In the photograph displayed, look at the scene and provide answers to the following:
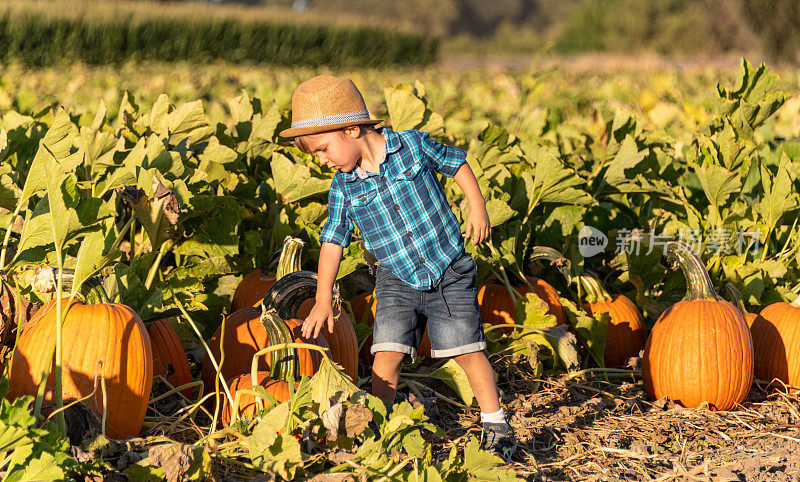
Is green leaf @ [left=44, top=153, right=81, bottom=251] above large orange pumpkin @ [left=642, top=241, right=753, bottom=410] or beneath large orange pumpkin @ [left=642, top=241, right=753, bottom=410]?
above

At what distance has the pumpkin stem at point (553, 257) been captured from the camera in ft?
10.2

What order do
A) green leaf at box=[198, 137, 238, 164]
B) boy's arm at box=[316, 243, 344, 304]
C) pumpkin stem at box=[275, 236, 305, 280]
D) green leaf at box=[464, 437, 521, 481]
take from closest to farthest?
green leaf at box=[464, 437, 521, 481], boy's arm at box=[316, 243, 344, 304], pumpkin stem at box=[275, 236, 305, 280], green leaf at box=[198, 137, 238, 164]

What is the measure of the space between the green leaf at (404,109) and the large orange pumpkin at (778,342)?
155 centimetres

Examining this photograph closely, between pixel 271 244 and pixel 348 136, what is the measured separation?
92 cm

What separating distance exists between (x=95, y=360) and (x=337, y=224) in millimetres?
793

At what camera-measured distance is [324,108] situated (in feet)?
7.43

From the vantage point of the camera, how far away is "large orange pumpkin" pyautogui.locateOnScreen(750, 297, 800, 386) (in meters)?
2.91

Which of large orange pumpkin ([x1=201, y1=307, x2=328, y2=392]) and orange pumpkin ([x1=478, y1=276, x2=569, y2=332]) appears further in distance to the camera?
orange pumpkin ([x1=478, y1=276, x2=569, y2=332])

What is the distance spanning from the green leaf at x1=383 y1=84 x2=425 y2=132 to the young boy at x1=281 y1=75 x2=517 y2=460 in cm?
81

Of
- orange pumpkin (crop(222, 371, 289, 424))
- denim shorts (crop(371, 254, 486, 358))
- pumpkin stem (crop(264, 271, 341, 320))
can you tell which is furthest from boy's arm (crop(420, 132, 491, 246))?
orange pumpkin (crop(222, 371, 289, 424))

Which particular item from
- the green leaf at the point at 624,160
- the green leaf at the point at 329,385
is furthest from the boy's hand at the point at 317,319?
the green leaf at the point at 624,160

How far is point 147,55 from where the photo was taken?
67.7ft

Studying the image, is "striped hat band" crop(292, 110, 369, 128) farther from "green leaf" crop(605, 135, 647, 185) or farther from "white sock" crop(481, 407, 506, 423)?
"green leaf" crop(605, 135, 647, 185)

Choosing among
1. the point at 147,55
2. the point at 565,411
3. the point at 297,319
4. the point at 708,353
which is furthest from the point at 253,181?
the point at 147,55
